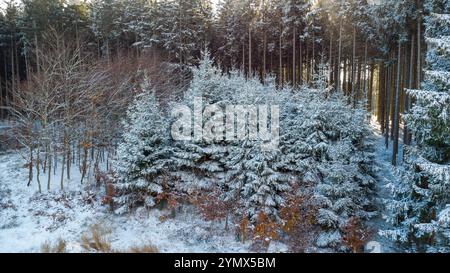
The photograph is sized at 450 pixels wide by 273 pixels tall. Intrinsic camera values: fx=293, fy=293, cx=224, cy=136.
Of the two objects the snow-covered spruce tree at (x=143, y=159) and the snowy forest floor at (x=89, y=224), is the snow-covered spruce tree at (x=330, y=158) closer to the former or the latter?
the snowy forest floor at (x=89, y=224)

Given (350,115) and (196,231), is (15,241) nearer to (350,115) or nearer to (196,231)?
(196,231)

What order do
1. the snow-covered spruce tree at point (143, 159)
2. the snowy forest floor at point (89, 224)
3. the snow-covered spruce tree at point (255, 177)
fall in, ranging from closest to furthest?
the snowy forest floor at point (89, 224) → the snow-covered spruce tree at point (255, 177) → the snow-covered spruce tree at point (143, 159)

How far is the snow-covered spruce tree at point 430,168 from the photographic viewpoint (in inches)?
293

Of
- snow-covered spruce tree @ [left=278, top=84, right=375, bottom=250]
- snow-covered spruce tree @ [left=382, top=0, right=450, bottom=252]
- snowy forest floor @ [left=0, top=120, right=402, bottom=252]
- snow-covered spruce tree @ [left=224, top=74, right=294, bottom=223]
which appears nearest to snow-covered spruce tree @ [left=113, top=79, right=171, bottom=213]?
snowy forest floor @ [left=0, top=120, right=402, bottom=252]

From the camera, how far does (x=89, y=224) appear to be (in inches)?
489

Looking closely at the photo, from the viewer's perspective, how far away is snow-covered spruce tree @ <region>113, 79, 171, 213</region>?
12.8 metres

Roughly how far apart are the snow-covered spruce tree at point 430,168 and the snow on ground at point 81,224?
4352 mm

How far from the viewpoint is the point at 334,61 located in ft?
88.5

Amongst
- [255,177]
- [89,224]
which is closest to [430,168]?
[255,177]

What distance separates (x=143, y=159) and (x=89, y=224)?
3.53 meters

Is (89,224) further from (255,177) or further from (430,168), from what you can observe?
(430,168)

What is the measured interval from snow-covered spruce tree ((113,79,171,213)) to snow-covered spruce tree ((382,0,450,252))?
29.5 ft

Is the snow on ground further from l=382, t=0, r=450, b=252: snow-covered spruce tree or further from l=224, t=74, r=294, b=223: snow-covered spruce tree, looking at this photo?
l=382, t=0, r=450, b=252: snow-covered spruce tree

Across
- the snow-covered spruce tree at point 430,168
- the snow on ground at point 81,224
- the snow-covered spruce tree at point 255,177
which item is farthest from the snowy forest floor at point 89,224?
the snow-covered spruce tree at point 255,177
